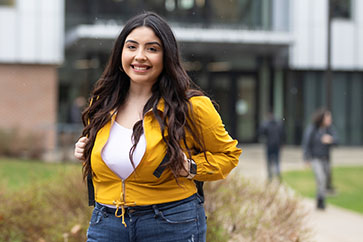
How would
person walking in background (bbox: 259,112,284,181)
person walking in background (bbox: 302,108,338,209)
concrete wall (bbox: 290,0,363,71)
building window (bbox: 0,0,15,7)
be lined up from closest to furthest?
person walking in background (bbox: 302,108,338,209), person walking in background (bbox: 259,112,284,181), building window (bbox: 0,0,15,7), concrete wall (bbox: 290,0,363,71)

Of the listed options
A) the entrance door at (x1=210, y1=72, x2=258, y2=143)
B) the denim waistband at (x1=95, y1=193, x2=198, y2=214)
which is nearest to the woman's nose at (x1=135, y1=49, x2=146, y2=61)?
the denim waistband at (x1=95, y1=193, x2=198, y2=214)

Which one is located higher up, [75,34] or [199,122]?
[75,34]

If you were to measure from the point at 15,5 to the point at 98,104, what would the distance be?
17.1 meters

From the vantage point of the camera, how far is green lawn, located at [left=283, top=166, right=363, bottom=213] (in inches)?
419

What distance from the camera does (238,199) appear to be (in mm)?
5207

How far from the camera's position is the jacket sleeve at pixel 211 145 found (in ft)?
8.70

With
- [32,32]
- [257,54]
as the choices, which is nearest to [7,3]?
[32,32]

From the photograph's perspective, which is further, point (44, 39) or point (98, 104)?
point (44, 39)

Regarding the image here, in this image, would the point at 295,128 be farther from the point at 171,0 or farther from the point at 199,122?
the point at 199,122

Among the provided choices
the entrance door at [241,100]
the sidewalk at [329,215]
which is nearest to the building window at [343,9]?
the entrance door at [241,100]

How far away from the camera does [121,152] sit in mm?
2592

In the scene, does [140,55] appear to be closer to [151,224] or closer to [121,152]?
[121,152]

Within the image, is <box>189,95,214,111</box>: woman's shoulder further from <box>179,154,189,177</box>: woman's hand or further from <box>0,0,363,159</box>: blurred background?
<box>0,0,363,159</box>: blurred background

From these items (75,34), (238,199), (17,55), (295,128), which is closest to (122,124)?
(238,199)
